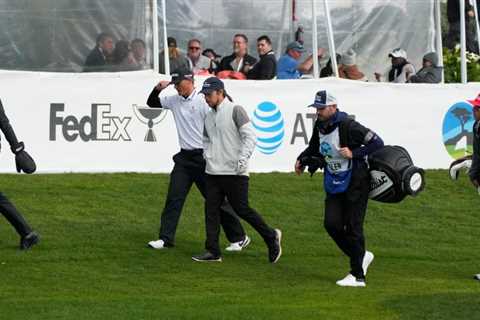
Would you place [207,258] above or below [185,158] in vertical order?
below

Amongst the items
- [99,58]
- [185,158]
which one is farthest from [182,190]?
[99,58]

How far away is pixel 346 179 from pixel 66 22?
7.75 m

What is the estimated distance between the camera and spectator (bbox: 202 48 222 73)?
63.4 ft

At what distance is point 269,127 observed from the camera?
59.0 ft

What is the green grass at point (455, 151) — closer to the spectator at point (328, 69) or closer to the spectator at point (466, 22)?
the spectator at point (328, 69)

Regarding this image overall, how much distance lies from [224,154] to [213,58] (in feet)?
24.1

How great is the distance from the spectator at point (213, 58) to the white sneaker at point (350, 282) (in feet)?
25.0

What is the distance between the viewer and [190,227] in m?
15.0

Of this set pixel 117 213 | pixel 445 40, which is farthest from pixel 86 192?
pixel 445 40

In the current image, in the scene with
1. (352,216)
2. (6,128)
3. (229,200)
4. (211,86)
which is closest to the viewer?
(352,216)

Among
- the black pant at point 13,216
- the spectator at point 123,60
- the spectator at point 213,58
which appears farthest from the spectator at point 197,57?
the black pant at point 13,216

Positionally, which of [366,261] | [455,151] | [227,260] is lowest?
[455,151]

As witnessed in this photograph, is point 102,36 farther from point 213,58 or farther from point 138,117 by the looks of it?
point 213,58

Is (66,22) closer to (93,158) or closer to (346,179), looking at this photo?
(93,158)
